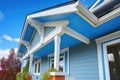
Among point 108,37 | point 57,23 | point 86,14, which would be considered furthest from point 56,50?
point 108,37

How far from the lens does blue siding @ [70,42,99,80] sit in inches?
209

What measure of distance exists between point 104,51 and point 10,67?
13.5 metres

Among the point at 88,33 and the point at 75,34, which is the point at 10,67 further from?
the point at 88,33

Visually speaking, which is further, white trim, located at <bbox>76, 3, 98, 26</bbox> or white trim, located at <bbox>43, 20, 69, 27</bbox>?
white trim, located at <bbox>43, 20, 69, 27</bbox>

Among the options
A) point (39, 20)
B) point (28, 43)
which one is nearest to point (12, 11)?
point (28, 43)

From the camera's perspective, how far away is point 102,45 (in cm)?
497

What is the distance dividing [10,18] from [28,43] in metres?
10.4

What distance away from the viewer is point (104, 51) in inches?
191

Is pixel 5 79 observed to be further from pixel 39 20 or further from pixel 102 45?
pixel 102 45

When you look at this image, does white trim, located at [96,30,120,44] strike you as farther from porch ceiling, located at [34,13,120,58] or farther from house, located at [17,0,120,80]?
porch ceiling, located at [34,13,120,58]

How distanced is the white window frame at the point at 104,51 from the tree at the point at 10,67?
12624 mm

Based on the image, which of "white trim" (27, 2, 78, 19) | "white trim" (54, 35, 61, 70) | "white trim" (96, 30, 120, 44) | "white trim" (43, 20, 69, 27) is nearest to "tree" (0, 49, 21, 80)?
"white trim" (43, 20, 69, 27)

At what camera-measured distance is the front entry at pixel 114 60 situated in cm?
450

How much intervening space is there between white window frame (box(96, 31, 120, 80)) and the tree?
1262 centimetres
